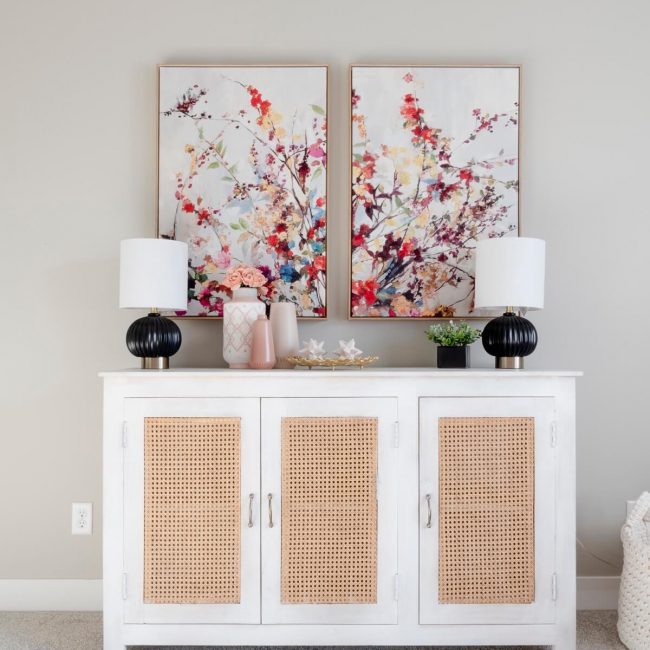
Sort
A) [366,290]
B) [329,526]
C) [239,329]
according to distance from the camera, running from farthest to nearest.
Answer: [366,290] → [239,329] → [329,526]

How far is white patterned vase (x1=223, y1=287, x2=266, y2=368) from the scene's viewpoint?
191 cm

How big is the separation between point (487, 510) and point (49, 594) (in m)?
1.65

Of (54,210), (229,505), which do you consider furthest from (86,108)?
(229,505)

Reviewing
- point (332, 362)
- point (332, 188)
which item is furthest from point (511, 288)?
point (332, 188)

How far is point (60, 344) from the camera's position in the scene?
212 cm

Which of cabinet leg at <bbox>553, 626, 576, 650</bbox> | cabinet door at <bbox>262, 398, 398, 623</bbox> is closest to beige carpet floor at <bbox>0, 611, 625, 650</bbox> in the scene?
cabinet leg at <bbox>553, 626, 576, 650</bbox>

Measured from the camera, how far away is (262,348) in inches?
71.9

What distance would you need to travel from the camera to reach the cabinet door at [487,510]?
167cm

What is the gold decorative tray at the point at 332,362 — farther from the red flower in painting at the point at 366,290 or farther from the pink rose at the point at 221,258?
the pink rose at the point at 221,258

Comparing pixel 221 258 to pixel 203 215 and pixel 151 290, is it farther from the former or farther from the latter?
pixel 151 290

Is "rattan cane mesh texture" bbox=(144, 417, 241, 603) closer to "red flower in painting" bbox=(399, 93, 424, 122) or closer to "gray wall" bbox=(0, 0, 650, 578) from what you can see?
"gray wall" bbox=(0, 0, 650, 578)

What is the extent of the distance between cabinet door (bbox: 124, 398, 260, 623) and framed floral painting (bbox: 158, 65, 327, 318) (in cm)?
58

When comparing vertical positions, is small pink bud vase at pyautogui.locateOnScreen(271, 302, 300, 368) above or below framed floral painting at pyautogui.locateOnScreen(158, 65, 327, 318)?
below

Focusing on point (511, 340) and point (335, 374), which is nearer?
point (335, 374)
